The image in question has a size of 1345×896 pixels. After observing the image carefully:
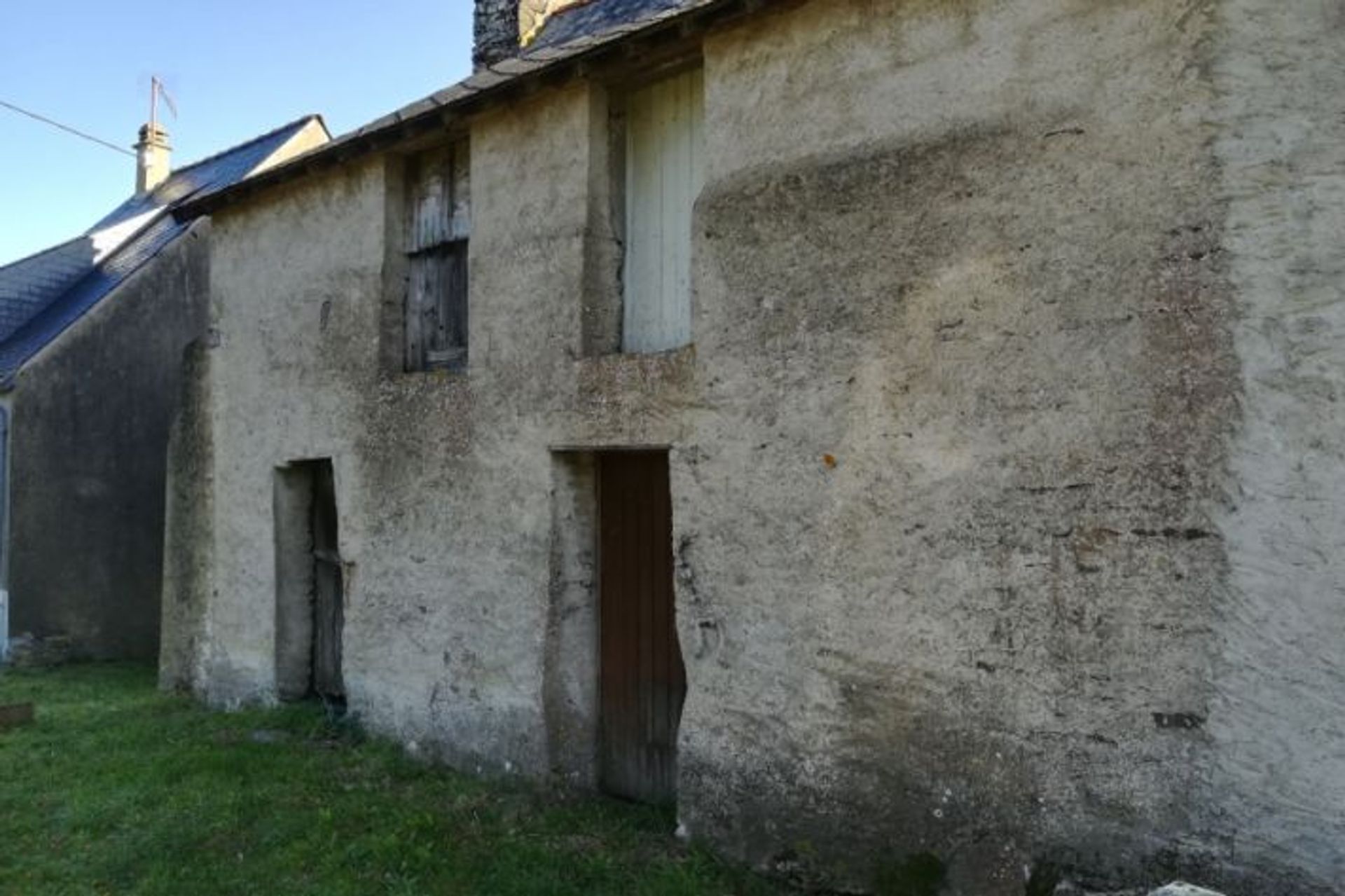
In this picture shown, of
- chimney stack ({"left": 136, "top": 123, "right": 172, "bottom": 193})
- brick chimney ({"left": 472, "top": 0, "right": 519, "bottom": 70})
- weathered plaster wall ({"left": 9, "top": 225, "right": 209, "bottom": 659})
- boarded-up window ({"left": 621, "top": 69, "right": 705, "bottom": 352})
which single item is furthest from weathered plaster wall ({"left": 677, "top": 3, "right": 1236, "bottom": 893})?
chimney stack ({"left": 136, "top": 123, "right": 172, "bottom": 193})

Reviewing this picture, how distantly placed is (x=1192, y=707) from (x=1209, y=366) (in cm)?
128

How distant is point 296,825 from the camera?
18.7 feet

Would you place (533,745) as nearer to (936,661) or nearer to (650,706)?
(650,706)

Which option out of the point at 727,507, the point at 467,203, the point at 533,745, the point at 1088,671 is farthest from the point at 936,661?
the point at 467,203

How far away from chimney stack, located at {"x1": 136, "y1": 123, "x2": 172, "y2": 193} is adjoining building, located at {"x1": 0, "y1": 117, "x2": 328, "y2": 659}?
12.9 ft

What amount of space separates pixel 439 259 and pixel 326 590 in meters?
3.09

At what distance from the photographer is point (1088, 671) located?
3.93 meters

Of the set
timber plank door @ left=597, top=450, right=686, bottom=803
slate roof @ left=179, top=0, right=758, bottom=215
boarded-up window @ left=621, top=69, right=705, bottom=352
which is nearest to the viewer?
slate roof @ left=179, top=0, right=758, bottom=215

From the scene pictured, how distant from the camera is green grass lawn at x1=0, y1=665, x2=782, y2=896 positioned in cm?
498

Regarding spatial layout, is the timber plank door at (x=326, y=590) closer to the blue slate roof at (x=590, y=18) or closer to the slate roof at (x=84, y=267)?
the blue slate roof at (x=590, y=18)

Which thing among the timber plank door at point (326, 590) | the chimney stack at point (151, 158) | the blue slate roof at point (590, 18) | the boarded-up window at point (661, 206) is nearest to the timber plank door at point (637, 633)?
the boarded-up window at point (661, 206)

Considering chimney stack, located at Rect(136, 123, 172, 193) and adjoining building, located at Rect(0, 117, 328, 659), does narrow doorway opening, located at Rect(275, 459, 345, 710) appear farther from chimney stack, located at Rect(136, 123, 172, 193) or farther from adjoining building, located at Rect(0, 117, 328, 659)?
→ chimney stack, located at Rect(136, 123, 172, 193)

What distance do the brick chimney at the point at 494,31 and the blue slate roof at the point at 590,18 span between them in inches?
11.4

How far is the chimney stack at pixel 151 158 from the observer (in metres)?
16.6
